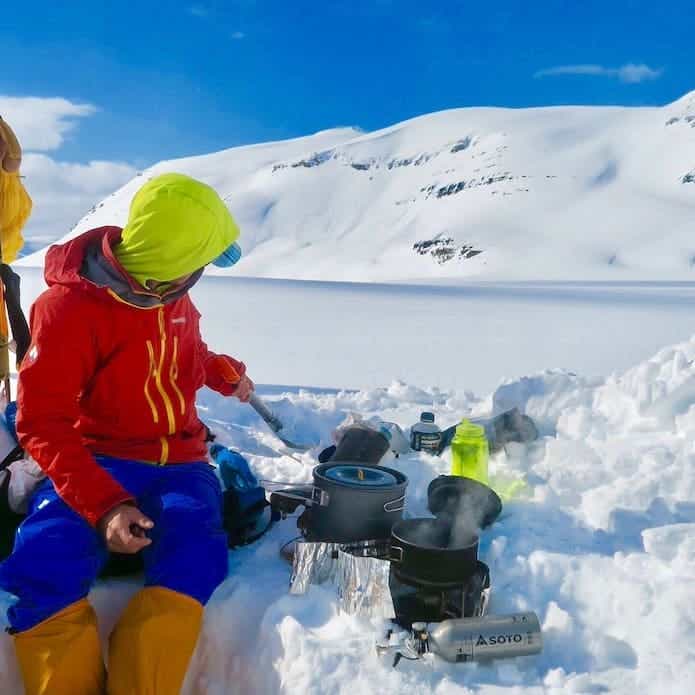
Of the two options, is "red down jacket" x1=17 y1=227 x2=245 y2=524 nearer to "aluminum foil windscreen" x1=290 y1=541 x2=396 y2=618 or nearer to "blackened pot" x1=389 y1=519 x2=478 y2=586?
"aluminum foil windscreen" x1=290 y1=541 x2=396 y2=618

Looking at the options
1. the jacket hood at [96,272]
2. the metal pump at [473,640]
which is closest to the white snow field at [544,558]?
the metal pump at [473,640]

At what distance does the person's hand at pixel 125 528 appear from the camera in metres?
2.02

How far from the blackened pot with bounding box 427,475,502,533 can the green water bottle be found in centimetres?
39

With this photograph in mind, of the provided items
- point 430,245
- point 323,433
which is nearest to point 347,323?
point 323,433

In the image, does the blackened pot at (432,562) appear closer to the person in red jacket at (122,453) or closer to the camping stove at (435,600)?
the camping stove at (435,600)

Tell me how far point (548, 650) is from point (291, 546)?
987 mm

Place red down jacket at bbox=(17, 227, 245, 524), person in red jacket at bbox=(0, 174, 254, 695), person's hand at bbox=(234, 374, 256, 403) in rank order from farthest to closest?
person's hand at bbox=(234, 374, 256, 403)
red down jacket at bbox=(17, 227, 245, 524)
person in red jacket at bbox=(0, 174, 254, 695)

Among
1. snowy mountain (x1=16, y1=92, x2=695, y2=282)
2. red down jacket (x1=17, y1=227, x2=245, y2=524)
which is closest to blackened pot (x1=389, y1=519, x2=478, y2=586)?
red down jacket (x1=17, y1=227, x2=245, y2=524)

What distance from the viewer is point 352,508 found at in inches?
97.3

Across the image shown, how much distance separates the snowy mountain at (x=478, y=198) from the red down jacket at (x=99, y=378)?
4837 centimetres

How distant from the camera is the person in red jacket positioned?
1.88 metres

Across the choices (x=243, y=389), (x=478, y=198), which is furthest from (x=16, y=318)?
(x=478, y=198)

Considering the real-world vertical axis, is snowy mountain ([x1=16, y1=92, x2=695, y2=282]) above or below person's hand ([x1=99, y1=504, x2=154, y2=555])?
above

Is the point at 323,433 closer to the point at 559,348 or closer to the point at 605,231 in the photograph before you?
the point at 559,348
